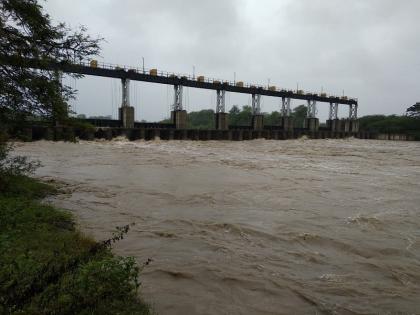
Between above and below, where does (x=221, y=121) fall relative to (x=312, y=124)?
below

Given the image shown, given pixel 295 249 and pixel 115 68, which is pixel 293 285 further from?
pixel 115 68

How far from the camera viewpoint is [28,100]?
28.7 feet

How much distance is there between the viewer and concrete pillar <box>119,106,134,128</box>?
43312 millimetres

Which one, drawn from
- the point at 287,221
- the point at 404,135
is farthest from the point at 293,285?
the point at 404,135

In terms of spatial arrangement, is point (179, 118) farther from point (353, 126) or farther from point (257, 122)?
point (353, 126)

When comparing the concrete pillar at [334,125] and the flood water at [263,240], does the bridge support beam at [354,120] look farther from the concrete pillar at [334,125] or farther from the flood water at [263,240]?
the flood water at [263,240]

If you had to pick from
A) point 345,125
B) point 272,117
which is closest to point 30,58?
point 345,125

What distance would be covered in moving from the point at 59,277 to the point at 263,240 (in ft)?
14.4

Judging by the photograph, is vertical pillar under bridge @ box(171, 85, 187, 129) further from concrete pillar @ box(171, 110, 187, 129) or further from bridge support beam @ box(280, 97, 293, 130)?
bridge support beam @ box(280, 97, 293, 130)

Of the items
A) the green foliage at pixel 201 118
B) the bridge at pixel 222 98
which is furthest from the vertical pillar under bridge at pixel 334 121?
the green foliage at pixel 201 118

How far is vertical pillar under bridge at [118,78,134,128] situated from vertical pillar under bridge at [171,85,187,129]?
6629mm

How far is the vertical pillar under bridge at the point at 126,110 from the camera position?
43.3 metres

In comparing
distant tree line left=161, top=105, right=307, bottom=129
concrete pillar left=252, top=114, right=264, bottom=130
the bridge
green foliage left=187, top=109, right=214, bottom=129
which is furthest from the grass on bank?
green foliage left=187, top=109, right=214, bottom=129

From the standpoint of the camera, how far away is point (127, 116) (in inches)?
1703
